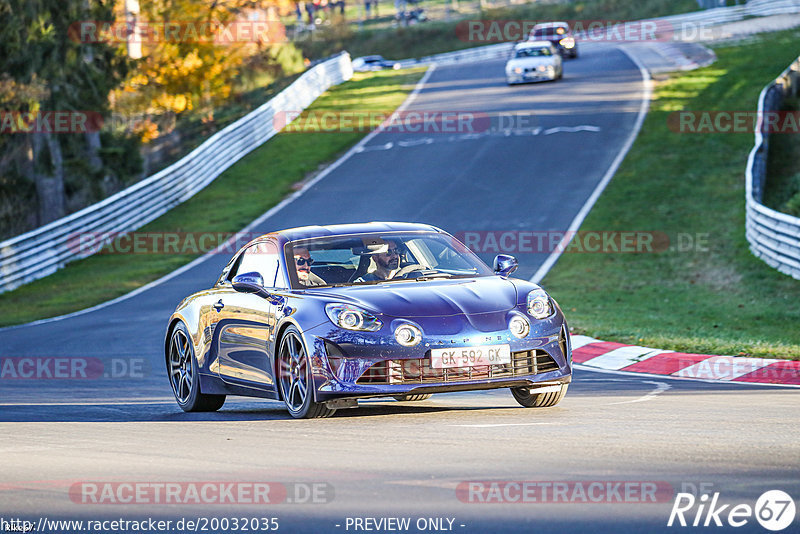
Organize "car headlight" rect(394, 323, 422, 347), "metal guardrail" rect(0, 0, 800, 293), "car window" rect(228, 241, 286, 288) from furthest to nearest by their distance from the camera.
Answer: "metal guardrail" rect(0, 0, 800, 293), "car window" rect(228, 241, 286, 288), "car headlight" rect(394, 323, 422, 347)

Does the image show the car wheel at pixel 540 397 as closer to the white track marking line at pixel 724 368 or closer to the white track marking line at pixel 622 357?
the white track marking line at pixel 724 368

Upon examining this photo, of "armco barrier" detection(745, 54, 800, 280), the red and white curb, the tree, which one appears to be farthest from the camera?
the tree

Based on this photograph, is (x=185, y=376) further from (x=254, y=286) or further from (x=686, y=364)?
(x=686, y=364)

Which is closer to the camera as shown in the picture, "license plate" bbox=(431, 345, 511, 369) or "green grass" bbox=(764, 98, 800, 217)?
"license plate" bbox=(431, 345, 511, 369)

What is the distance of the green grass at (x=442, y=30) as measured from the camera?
276 ft

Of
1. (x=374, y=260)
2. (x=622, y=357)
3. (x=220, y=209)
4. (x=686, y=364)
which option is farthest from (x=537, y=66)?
(x=374, y=260)

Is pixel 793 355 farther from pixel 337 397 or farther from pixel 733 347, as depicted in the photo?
pixel 337 397

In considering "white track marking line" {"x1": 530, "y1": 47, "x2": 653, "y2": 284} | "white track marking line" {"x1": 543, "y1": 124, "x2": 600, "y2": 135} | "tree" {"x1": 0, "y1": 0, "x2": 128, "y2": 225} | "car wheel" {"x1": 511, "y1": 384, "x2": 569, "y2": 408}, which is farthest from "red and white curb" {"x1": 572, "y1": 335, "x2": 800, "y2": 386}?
"white track marking line" {"x1": 543, "y1": 124, "x2": 600, "y2": 135}

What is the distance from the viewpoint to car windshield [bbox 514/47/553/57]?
47.2m

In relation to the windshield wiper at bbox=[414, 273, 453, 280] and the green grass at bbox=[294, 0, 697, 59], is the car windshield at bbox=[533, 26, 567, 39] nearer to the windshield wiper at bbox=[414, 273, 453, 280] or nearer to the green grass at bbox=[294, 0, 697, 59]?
the green grass at bbox=[294, 0, 697, 59]

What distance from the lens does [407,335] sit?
8.64m

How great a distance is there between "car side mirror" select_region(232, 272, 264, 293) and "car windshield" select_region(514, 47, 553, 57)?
38.6 m

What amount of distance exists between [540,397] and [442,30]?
90.2 m

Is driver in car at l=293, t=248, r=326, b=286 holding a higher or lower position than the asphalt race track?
higher
